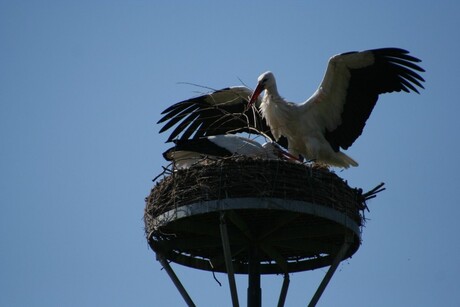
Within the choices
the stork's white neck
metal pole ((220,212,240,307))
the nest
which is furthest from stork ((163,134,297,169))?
metal pole ((220,212,240,307))

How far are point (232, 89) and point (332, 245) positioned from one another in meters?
4.11

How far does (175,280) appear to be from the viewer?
37.0 feet

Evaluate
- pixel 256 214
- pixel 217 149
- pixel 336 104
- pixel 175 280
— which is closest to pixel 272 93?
pixel 336 104

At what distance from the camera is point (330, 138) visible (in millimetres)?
14297

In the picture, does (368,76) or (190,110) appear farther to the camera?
(190,110)

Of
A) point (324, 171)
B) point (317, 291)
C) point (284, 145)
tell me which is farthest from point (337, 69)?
point (317, 291)

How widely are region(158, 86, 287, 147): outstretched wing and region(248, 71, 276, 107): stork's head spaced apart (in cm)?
41

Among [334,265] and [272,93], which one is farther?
[272,93]

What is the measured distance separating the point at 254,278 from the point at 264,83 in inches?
148

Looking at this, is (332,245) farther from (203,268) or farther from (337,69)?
(337,69)

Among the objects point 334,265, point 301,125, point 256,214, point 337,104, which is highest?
point 337,104

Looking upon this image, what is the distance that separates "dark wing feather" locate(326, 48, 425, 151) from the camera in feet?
45.1

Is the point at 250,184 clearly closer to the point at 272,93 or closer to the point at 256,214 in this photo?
the point at 256,214

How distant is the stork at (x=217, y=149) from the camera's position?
40.1 feet
